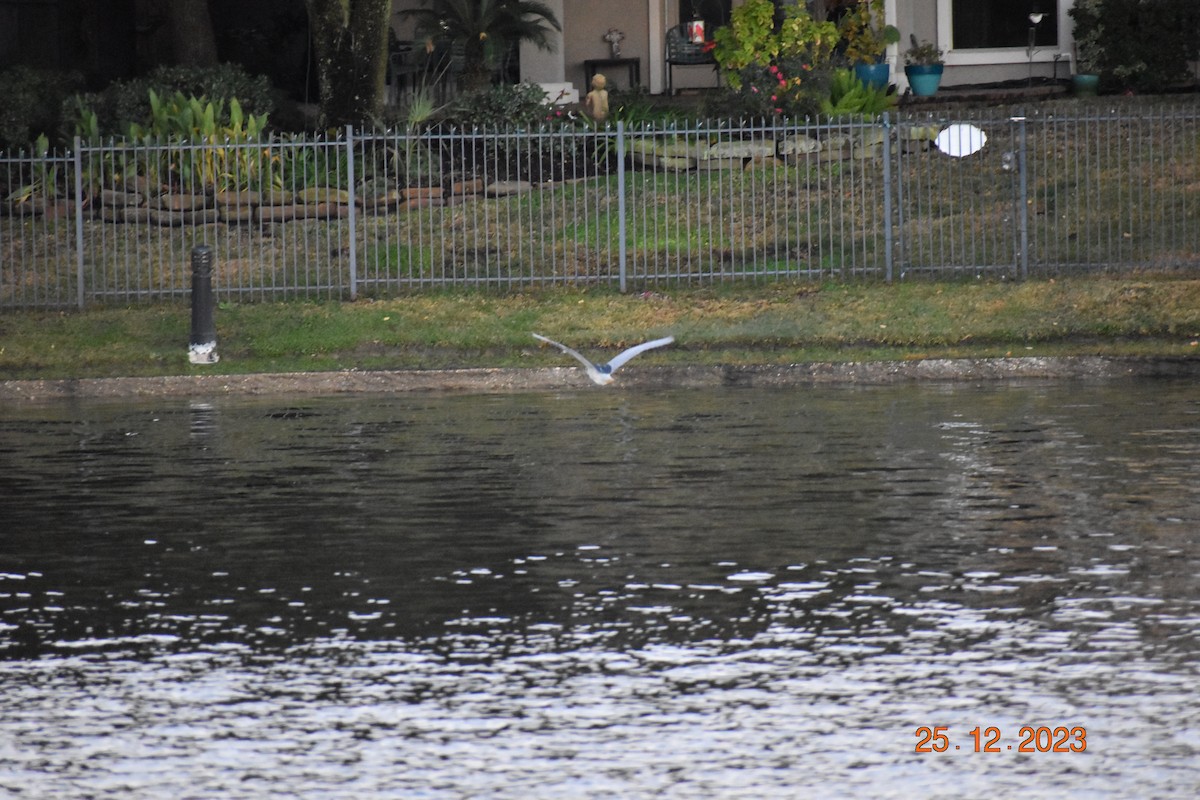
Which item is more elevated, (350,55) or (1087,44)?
(1087,44)

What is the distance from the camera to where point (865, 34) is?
2981 centimetres

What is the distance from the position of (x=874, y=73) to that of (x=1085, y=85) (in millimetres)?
3009

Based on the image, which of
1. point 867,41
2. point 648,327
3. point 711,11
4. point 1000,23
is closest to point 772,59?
point 867,41

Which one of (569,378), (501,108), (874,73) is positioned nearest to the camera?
(569,378)

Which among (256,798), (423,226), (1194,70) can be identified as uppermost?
(1194,70)

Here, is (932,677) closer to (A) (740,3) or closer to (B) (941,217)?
(B) (941,217)

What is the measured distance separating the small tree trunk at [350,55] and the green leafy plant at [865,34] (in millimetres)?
7253

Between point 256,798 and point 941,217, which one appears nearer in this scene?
point 256,798

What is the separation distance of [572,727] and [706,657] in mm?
1038

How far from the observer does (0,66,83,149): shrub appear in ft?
88.7

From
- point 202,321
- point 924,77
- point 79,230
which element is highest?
point 924,77

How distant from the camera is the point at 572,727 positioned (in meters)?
6.50

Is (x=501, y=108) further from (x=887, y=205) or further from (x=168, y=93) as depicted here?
(x=887, y=205)

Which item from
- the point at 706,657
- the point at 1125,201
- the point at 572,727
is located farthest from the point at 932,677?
the point at 1125,201
